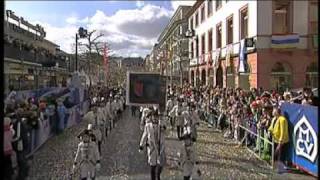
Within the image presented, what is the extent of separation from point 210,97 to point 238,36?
4.01 metres

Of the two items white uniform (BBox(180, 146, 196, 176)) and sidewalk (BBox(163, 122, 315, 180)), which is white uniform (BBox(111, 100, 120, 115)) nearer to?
sidewalk (BBox(163, 122, 315, 180))

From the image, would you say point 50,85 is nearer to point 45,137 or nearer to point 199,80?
point 45,137

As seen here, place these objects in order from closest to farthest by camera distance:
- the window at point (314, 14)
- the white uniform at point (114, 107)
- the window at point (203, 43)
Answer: the window at point (314, 14) < the white uniform at point (114, 107) < the window at point (203, 43)

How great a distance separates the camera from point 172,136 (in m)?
19.9

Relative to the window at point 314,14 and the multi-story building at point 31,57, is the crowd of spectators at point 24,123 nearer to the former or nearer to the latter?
the multi-story building at point 31,57

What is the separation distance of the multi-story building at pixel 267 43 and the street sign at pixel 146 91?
13.2 ft

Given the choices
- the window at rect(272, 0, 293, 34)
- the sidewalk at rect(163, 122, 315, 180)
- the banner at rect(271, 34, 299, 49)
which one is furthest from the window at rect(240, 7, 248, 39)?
the sidewalk at rect(163, 122, 315, 180)

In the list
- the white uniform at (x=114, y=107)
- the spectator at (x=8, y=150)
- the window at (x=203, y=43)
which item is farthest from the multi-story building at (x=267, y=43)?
the white uniform at (x=114, y=107)

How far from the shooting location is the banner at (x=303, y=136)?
10.7 m

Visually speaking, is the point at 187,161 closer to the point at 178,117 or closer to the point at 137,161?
the point at 137,161

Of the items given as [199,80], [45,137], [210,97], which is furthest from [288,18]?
[199,80]

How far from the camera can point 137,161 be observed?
45.4 ft

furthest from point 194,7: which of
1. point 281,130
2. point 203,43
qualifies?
point 281,130

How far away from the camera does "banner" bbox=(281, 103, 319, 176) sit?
35.2 ft
